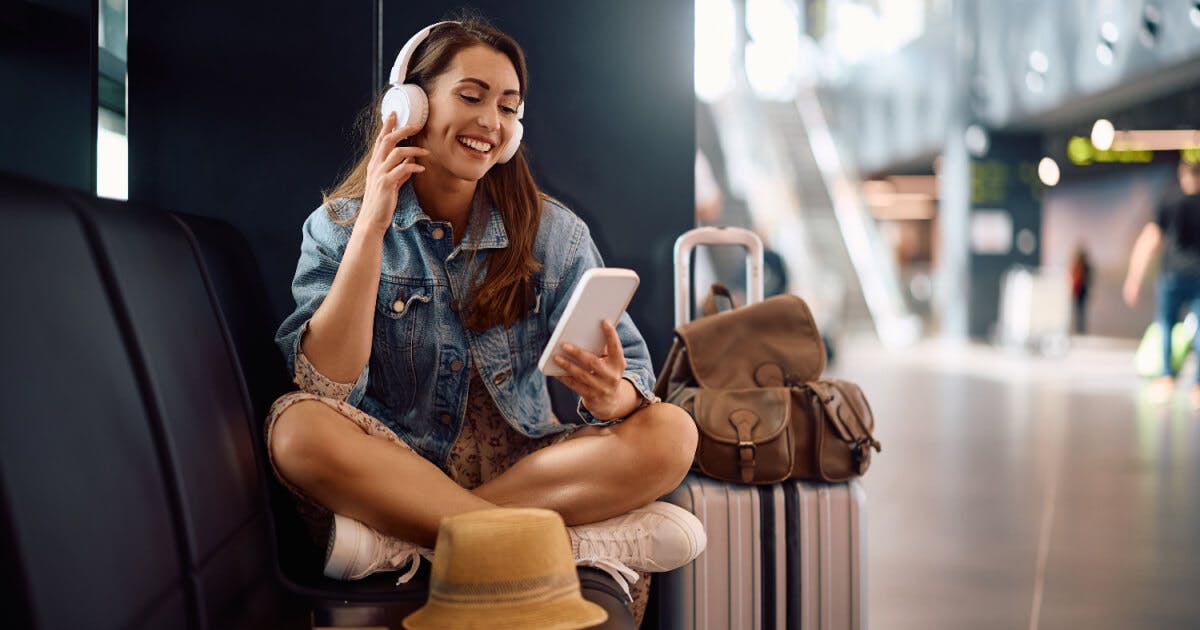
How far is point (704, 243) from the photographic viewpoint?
274cm

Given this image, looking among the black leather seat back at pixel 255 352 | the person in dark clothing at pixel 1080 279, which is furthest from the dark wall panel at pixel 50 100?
the person in dark clothing at pixel 1080 279

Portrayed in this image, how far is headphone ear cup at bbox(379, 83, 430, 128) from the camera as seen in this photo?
2.10 meters

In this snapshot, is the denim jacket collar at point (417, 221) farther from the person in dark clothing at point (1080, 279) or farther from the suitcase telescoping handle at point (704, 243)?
the person in dark clothing at point (1080, 279)

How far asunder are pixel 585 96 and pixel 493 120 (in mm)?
825

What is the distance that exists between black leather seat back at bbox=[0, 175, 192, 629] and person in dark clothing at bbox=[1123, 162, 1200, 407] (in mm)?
7972

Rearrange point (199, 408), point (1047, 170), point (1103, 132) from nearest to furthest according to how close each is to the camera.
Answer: point (199, 408)
point (1103, 132)
point (1047, 170)

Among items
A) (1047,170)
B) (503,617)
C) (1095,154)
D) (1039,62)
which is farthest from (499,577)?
(1047,170)

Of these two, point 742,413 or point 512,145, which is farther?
point 742,413

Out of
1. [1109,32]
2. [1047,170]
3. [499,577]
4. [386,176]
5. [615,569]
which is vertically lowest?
[615,569]

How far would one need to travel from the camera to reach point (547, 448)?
6.84 ft

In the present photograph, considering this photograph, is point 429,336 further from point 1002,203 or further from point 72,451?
point 1002,203

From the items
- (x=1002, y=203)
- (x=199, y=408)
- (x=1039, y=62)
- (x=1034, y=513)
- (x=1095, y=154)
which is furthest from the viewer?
(x=1002, y=203)

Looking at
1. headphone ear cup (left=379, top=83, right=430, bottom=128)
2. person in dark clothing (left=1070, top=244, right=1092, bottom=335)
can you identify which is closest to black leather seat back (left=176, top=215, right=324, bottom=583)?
headphone ear cup (left=379, top=83, right=430, bottom=128)

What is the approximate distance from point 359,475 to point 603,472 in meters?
0.46
